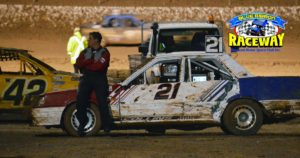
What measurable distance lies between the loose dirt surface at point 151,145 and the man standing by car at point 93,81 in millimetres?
334

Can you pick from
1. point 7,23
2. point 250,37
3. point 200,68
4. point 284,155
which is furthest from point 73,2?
point 284,155

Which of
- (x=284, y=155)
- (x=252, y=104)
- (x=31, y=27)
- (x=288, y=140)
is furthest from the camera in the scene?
(x=31, y=27)

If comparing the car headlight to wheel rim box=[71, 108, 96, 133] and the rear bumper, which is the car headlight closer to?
the rear bumper

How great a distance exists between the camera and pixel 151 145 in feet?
44.7

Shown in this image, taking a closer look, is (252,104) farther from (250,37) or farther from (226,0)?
(226,0)

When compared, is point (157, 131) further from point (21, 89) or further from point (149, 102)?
point (21, 89)

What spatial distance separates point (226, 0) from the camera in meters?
50.0

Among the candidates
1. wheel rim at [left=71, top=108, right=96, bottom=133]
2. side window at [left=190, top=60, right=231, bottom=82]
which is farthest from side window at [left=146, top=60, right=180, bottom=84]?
wheel rim at [left=71, top=108, right=96, bottom=133]

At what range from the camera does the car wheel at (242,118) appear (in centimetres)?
1519

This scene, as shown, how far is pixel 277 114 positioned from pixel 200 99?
1226mm

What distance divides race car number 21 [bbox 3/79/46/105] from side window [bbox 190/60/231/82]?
3.12m

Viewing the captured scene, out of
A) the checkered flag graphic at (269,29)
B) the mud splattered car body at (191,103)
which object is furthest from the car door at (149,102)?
the checkered flag graphic at (269,29)

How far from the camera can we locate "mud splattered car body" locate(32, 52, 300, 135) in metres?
15.2

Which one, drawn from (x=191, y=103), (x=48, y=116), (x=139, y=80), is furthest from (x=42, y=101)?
(x=191, y=103)
